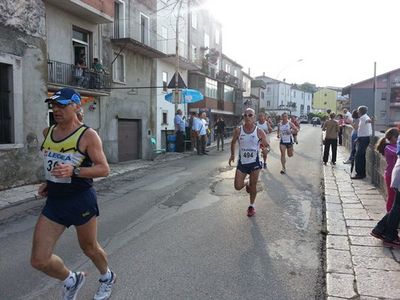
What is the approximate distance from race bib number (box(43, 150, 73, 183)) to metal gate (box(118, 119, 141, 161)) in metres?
14.1

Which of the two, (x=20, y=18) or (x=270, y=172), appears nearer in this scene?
(x=20, y=18)

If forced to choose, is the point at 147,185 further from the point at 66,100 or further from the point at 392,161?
the point at 66,100

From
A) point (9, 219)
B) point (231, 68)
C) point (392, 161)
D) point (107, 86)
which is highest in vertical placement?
point (231, 68)

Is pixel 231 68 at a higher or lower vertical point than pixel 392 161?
higher

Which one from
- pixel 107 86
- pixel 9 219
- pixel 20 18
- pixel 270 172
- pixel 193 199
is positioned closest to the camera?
pixel 9 219

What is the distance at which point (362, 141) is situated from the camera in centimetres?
1047

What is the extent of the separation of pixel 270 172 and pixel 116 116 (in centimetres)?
767

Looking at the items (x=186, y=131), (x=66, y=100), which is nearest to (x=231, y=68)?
(x=186, y=131)

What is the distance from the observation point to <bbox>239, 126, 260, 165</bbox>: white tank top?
275 inches

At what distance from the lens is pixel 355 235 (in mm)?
5656

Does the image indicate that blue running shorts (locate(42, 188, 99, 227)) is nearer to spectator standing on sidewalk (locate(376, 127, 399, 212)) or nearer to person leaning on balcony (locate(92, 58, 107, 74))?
spectator standing on sidewalk (locate(376, 127, 399, 212))

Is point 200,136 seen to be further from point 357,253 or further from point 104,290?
point 104,290

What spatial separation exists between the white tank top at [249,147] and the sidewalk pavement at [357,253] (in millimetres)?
1608

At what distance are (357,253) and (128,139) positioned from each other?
14288 mm
